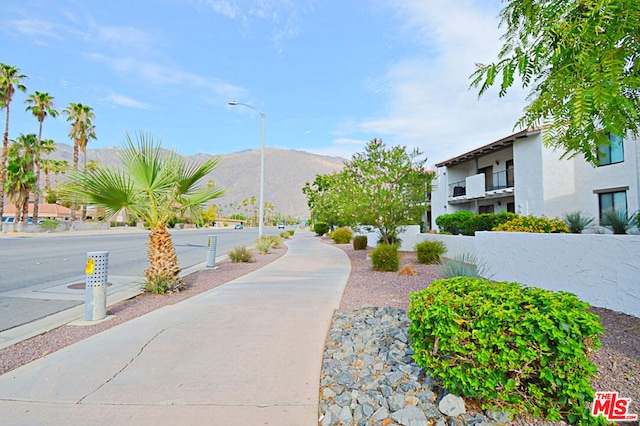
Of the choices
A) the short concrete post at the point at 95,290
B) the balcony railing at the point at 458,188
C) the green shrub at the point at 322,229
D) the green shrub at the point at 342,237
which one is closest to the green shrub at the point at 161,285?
the short concrete post at the point at 95,290

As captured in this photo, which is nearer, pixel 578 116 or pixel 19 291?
pixel 578 116

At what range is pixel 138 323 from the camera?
5.62 meters

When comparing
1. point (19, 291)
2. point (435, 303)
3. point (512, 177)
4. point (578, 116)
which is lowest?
point (19, 291)

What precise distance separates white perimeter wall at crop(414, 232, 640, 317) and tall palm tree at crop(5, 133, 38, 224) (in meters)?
51.6

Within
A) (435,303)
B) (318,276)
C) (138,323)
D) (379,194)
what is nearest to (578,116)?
(435,303)

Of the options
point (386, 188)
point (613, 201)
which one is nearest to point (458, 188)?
point (613, 201)

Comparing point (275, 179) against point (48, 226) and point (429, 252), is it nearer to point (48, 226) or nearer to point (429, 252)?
point (48, 226)

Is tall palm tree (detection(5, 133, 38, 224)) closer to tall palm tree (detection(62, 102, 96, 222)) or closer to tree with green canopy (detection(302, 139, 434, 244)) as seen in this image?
tall palm tree (detection(62, 102, 96, 222))

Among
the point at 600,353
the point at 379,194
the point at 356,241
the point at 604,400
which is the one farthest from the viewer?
the point at 356,241

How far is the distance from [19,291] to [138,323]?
5.41m

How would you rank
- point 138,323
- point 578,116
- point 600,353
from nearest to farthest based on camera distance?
point 578,116 < point 600,353 < point 138,323

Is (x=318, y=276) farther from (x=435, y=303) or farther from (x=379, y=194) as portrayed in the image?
(x=435, y=303)

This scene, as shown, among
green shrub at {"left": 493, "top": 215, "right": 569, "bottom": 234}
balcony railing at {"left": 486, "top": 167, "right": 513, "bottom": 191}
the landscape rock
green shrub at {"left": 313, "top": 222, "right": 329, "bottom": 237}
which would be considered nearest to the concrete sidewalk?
the landscape rock

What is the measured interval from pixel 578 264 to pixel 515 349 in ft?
15.8
